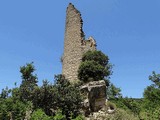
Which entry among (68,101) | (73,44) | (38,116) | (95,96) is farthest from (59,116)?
(73,44)

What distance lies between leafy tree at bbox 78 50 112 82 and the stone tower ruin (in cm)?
151

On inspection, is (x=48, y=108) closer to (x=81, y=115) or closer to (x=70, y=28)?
(x=81, y=115)

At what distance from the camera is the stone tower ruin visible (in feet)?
86.5

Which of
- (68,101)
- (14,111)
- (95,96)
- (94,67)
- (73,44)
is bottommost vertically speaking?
(14,111)

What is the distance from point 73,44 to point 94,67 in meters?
4.74

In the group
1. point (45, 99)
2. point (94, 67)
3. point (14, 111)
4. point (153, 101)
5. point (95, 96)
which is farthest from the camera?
point (153, 101)

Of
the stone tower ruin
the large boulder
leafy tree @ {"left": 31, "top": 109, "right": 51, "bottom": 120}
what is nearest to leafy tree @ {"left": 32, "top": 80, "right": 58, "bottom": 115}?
leafy tree @ {"left": 31, "top": 109, "right": 51, "bottom": 120}

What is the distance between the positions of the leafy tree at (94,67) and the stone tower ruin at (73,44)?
1506mm

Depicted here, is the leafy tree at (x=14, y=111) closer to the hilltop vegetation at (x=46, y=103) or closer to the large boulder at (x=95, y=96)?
the hilltop vegetation at (x=46, y=103)

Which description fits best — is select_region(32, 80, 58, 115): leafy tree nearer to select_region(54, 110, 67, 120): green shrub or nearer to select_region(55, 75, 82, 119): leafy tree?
select_region(55, 75, 82, 119): leafy tree

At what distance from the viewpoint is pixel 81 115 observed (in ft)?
61.3

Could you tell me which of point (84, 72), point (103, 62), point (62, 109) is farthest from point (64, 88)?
point (103, 62)

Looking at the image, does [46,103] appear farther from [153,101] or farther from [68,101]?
[153,101]

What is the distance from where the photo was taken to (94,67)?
2353cm
